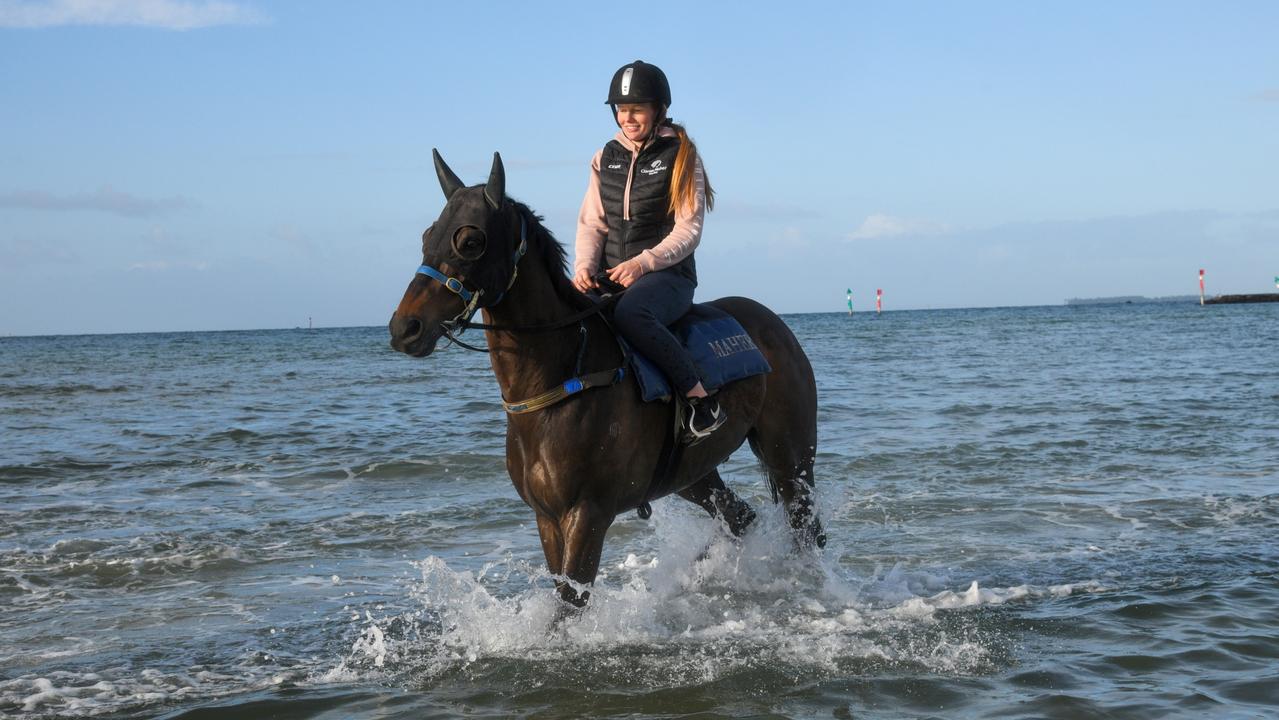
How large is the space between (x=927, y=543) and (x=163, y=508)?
6.68 meters

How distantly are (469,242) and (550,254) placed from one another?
608 millimetres

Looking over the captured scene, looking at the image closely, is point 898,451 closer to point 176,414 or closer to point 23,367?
point 176,414

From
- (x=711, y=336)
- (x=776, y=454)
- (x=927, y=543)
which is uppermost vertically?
(x=711, y=336)

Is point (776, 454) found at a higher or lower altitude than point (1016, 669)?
higher

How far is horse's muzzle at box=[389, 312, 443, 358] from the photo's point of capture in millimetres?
4396

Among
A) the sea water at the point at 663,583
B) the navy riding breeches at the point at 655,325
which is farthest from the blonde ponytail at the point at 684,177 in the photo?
the sea water at the point at 663,583

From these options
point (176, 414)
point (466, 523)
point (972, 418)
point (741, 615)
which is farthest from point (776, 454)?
point (176, 414)

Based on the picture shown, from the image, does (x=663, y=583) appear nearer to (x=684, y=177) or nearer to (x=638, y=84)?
(x=684, y=177)

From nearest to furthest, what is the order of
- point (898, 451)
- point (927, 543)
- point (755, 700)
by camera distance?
1. point (755, 700)
2. point (927, 543)
3. point (898, 451)

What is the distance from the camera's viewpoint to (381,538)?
8906 mm

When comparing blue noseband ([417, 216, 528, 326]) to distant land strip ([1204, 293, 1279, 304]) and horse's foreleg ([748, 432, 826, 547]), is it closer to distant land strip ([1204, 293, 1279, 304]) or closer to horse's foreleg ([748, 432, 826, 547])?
horse's foreleg ([748, 432, 826, 547])

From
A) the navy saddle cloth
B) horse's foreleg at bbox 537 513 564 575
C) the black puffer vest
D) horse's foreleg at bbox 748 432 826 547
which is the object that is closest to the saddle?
the navy saddle cloth

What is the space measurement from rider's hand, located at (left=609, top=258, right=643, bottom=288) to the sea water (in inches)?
64.1

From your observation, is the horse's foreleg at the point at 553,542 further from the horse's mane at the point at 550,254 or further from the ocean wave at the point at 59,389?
the ocean wave at the point at 59,389
